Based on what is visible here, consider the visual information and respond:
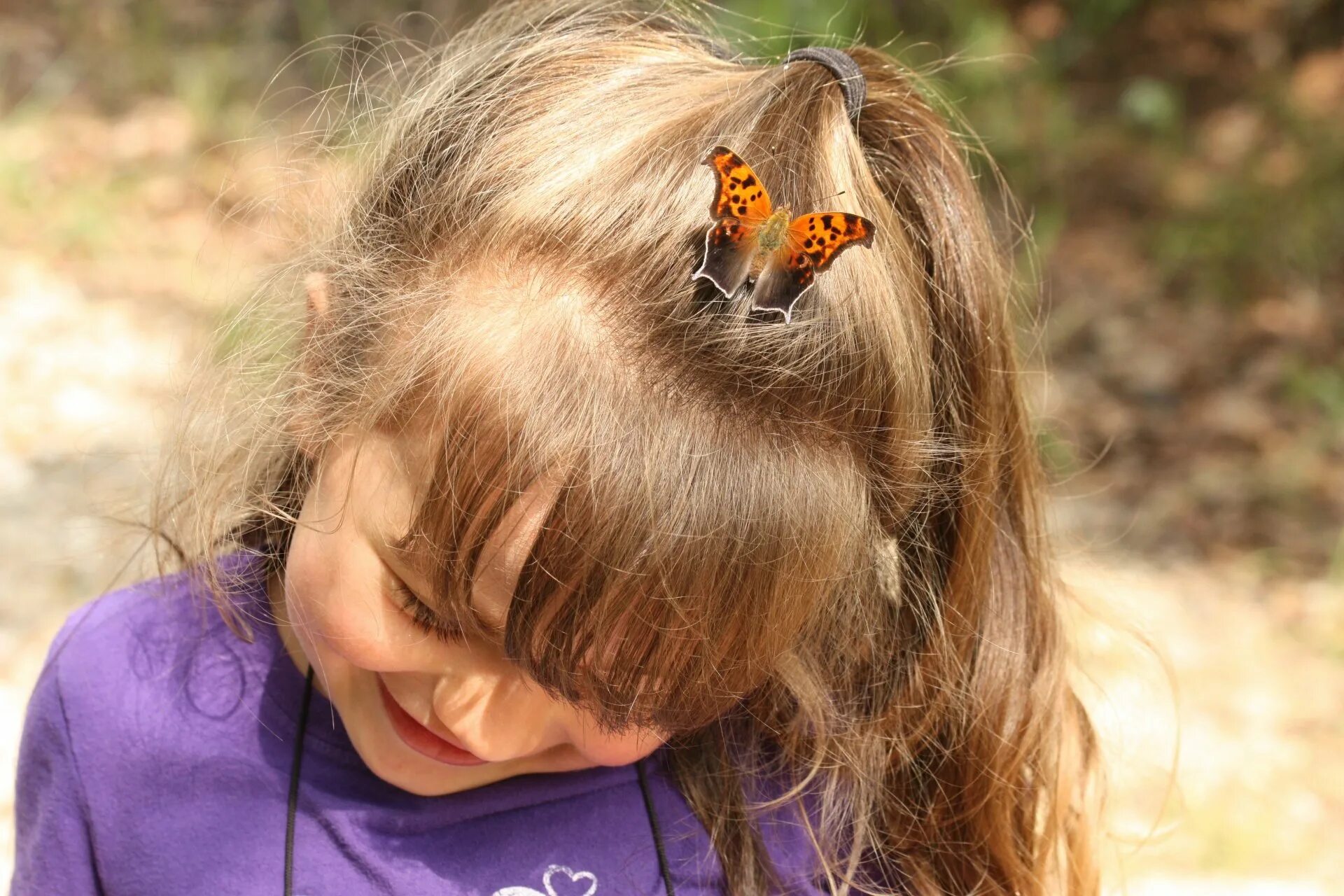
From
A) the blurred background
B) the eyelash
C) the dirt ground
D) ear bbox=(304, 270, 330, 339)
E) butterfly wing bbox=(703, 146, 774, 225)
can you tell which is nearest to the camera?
butterfly wing bbox=(703, 146, 774, 225)

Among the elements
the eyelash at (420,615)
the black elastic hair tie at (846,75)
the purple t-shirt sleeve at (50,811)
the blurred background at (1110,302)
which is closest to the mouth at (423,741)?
the eyelash at (420,615)

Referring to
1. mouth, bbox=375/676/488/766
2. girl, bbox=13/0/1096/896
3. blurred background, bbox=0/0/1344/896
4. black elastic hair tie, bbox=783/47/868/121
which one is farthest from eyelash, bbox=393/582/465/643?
blurred background, bbox=0/0/1344/896

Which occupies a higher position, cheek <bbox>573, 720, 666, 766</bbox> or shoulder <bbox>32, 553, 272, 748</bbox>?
cheek <bbox>573, 720, 666, 766</bbox>

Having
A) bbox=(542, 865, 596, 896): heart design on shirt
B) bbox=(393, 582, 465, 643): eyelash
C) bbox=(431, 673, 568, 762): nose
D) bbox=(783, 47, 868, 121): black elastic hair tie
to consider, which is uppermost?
bbox=(783, 47, 868, 121): black elastic hair tie

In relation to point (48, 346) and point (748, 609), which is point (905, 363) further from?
point (48, 346)

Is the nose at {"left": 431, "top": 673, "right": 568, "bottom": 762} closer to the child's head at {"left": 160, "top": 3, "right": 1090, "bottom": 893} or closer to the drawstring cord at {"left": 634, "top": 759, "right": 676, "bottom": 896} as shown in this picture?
the child's head at {"left": 160, "top": 3, "right": 1090, "bottom": 893}

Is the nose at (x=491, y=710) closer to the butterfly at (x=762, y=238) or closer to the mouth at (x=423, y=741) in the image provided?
the mouth at (x=423, y=741)

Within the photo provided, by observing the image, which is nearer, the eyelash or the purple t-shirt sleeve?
the eyelash

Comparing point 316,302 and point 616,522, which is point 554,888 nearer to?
point 616,522
